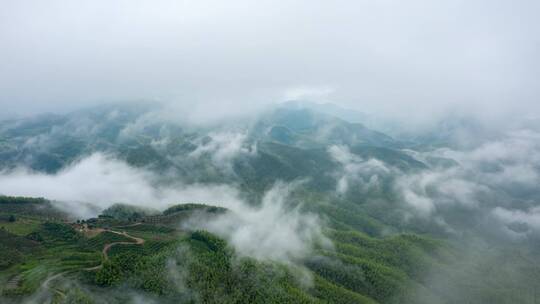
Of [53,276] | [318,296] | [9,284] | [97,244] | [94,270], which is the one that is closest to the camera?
[9,284]

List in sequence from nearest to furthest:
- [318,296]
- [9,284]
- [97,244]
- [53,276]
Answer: [9,284] → [53,276] → [318,296] → [97,244]

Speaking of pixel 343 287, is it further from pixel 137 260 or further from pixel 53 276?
pixel 53 276

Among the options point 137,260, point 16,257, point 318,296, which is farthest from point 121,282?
point 318,296

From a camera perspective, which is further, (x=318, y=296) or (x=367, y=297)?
(x=367, y=297)

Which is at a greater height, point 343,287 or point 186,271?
point 186,271

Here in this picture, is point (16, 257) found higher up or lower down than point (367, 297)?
higher up

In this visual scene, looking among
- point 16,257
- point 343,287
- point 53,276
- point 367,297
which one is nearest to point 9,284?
point 53,276

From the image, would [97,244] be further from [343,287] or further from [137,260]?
[343,287]

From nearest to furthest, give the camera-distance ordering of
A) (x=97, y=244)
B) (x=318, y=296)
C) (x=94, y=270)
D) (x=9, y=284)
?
(x=9, y=284) < (x=94, y=270) < (x=318, y=296) < (x=97, y=244)

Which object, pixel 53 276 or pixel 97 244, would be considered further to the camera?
pixel 97 244
